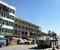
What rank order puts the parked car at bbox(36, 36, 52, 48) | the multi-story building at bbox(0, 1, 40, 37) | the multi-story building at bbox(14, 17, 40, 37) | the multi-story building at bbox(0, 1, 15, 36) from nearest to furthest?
1. the parked car at bbox(36, 36, 52, 48)
2. the multi-story building at bbox(0, 1, 15, 36)
3. the multi-story building at bbox(0, 1, 40, 37)
4. the multi-story building at bbox(14, 17, 40, 37)

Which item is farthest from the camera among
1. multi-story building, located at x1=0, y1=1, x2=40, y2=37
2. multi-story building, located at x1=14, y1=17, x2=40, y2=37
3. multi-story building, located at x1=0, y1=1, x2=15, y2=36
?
multi-story building, located at x1=14, y1=17, x2=40, y2=37

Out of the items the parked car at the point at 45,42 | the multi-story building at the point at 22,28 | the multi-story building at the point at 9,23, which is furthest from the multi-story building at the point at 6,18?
the parked car at the point at 45,42

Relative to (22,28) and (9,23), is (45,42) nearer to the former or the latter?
(9,23)

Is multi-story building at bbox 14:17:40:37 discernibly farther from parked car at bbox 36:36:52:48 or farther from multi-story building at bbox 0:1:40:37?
parked car at bbox 36:36:52:48

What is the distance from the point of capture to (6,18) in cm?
6606

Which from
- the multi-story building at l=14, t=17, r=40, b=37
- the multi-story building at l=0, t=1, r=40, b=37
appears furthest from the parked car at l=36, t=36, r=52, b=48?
the multi-story building at l=14, t=17, r=40, b=37

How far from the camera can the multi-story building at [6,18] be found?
2471 inches

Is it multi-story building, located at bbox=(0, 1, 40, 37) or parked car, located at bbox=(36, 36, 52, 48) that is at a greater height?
multi-story building, located at bbox=(0, 1, 40, 37)

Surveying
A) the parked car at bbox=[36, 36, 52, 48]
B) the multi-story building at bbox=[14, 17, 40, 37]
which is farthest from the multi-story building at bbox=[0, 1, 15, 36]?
the parked car at bbox=[36, 36, 52, 48]

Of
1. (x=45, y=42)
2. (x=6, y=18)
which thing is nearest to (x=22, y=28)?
(x=6, y=18)

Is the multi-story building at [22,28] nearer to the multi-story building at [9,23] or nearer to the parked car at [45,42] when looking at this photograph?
the multi-story building at [9,23]

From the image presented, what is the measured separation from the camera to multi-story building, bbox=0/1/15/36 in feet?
206

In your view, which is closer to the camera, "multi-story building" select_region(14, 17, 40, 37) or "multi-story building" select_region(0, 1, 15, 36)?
"multi-story building" select_region(0, 1, 15, 36)

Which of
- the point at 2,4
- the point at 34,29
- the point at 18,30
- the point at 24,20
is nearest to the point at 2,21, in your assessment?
the point at 2,4
